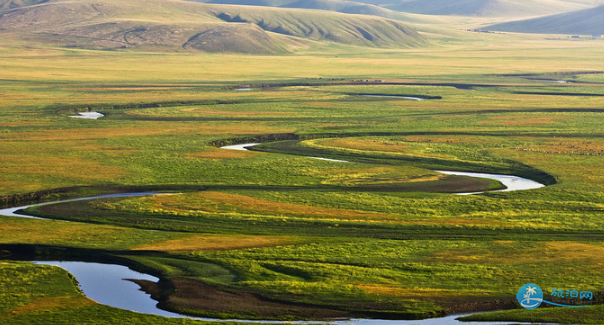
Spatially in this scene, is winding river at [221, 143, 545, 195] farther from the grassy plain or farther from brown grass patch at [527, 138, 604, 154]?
brown grass patch at [527, 138, 604, 154]

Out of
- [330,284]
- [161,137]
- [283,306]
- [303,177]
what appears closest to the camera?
[283,306]

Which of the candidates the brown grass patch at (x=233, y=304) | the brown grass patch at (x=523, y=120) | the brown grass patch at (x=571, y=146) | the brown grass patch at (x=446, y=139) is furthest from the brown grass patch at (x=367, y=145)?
the brown grass patch at (x=233, y=304)

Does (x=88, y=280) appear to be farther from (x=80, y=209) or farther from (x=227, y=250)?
(x=80, y=209)

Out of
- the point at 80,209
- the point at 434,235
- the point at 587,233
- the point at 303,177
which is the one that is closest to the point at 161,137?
the point at 303,177

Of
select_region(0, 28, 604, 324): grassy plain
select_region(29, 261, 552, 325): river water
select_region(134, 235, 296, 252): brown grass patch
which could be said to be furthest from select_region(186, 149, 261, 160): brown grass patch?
select_region(29, 261, 552, 325): river water

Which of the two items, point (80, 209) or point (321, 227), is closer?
point (321, 227)

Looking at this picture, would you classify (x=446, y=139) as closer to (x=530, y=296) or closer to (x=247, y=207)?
(x=247, y=207)
